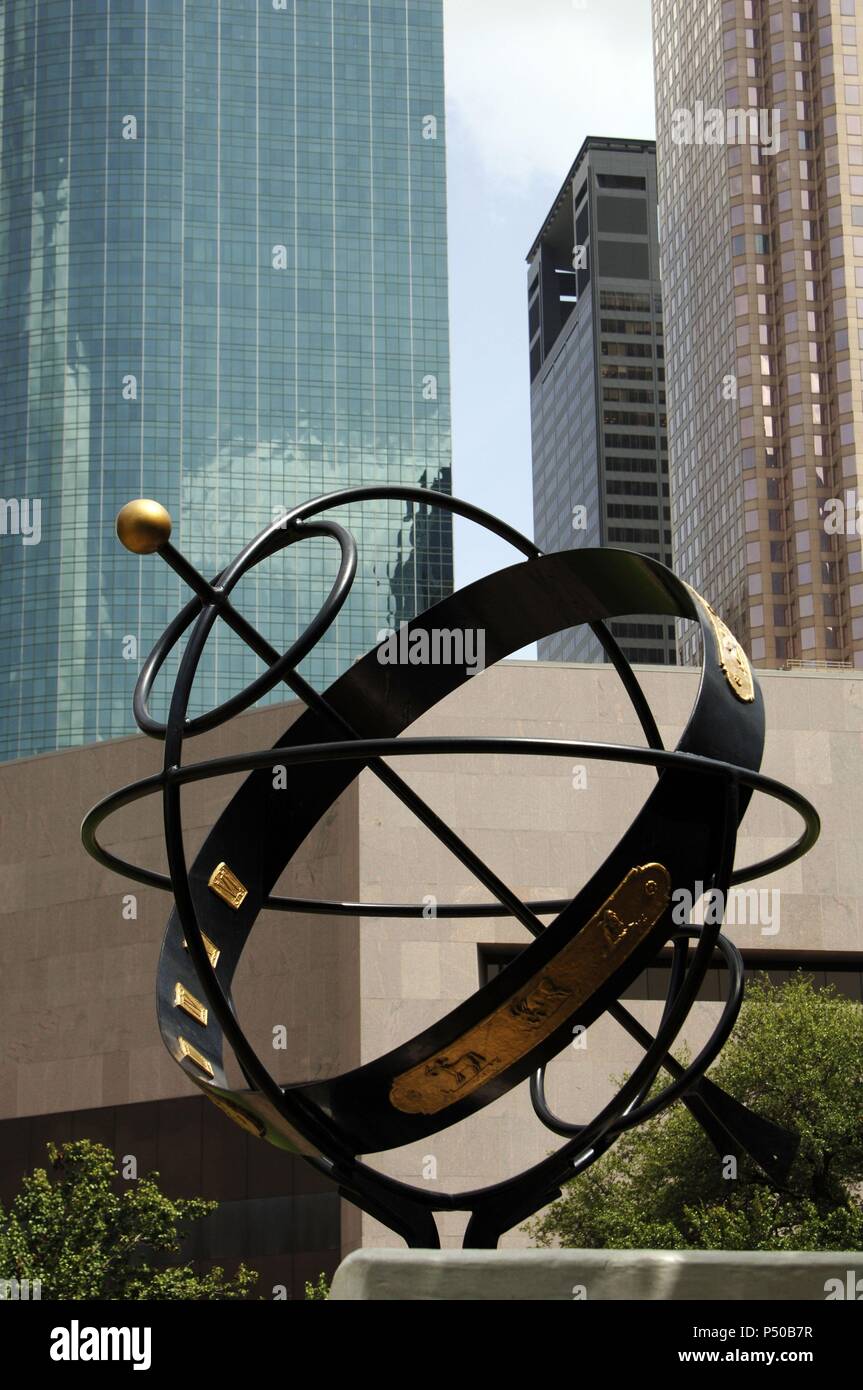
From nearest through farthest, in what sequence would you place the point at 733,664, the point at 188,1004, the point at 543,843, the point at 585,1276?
the point at 585,1276, the point at 733,664, the point at 188,1004, the point at 543,843

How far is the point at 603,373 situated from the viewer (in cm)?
14050

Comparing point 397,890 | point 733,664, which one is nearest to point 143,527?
point 733,664

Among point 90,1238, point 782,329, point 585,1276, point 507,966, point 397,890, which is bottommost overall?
point 90,1238

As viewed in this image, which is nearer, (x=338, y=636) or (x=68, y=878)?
(x=68, y=878)

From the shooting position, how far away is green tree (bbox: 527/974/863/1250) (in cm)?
1970

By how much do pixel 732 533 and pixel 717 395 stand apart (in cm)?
742

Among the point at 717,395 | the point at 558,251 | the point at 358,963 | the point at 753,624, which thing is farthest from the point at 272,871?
the point at 558,251

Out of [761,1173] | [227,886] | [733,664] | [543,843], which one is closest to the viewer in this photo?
[733,664]

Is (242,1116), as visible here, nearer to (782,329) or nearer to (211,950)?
(211,950)

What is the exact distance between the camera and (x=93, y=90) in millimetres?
109625

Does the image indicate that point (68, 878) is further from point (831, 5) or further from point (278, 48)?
point (278, 48)

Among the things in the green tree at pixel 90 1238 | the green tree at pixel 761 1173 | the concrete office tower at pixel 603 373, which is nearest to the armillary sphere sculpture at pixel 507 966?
the green tree at pixel 761 1173

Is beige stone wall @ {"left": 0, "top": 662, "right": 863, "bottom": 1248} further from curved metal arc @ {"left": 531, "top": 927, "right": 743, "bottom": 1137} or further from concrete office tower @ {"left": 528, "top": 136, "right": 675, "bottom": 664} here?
concrete office tower @ {"left": 528, "top": 136, "right": 675, "bottom": 664}

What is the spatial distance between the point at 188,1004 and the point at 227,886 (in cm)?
76
